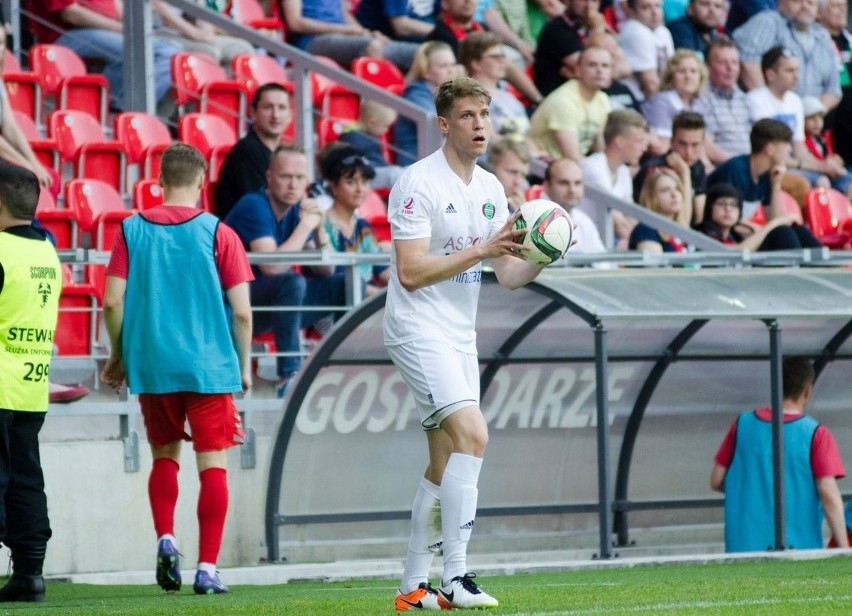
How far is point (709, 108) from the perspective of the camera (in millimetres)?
17484

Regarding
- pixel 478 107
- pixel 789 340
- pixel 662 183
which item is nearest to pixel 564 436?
pixel 789 340

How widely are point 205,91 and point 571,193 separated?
132 inches

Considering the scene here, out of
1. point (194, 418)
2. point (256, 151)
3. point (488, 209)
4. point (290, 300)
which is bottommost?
point (194, 418)

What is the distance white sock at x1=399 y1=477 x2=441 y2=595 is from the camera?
6699mm

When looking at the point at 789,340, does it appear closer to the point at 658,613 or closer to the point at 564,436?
the point at 564,436

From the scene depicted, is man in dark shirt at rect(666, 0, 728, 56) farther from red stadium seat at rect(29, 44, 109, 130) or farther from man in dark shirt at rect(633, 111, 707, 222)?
red stadium seat at rect(29, 44, 109, 130)

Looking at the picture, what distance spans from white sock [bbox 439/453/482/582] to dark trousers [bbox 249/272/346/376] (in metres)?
4.45

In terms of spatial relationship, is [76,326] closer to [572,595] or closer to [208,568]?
[208,568]

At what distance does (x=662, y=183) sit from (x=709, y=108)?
399 cm

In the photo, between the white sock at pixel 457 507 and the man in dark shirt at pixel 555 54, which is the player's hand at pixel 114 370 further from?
the man in dark shirt at pixel 555 54

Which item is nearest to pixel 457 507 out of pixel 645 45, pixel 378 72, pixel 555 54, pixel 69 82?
pixel 69 82

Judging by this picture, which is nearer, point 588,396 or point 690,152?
point 588,396

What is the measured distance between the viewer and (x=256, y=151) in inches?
473

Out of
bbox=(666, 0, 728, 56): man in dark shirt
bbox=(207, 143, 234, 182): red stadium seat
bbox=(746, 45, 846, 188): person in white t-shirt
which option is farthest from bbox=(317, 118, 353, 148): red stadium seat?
bbox=(666, 0, 728, 56): man in dark shirt
